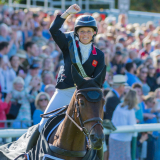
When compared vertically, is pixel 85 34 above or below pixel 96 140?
above

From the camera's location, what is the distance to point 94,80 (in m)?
3.74

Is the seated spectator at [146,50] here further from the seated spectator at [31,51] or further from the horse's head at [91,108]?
the horse's head at [91,108]

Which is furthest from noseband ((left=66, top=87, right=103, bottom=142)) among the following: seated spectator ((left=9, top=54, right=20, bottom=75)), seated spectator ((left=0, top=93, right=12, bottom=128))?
seated spectator ((left=9, top=54, right=20, bottom=75))

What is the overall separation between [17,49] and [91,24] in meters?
5.83

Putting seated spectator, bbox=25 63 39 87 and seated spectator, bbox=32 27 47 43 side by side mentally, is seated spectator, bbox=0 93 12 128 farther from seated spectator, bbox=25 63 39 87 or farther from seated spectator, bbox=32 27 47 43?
seated spectator, bbox=32 27 47 43

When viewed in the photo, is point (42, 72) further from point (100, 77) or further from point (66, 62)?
point (100, 77)

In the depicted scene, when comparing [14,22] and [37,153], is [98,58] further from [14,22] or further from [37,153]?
[14,22]

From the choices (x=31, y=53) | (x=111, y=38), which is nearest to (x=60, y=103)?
(x=31, y=53)

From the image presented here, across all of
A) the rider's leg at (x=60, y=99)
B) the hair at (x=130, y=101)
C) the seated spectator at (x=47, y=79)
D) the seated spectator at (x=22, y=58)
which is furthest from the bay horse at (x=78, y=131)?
the seated spectator at (x=22, y=58)

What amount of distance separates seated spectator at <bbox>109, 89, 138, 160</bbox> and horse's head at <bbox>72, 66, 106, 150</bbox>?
2583mm

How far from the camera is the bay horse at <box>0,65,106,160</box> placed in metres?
3.47

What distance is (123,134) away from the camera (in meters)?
6.14

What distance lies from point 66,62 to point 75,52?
0.71 ft

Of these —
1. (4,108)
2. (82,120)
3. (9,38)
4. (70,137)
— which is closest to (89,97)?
(82,120)
